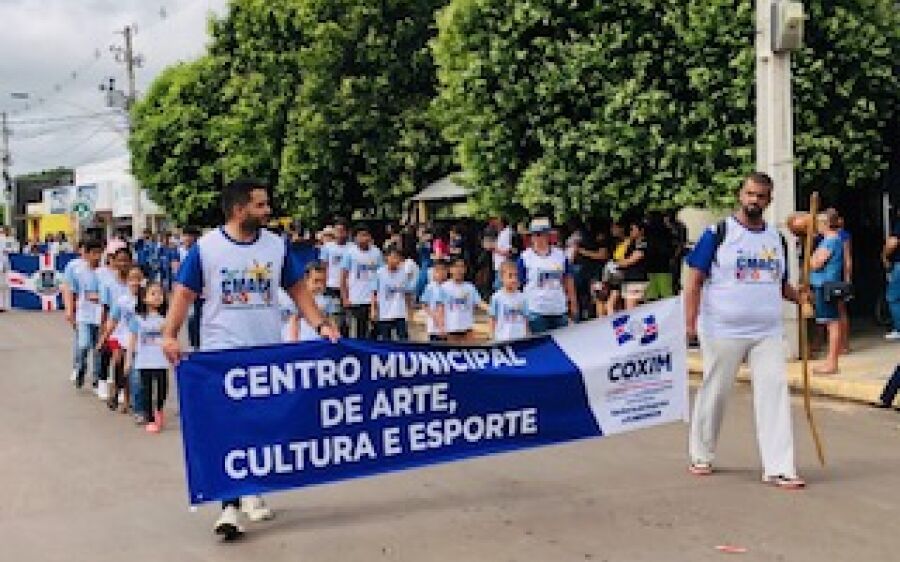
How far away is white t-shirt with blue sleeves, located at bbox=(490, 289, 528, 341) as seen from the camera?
10859 mm

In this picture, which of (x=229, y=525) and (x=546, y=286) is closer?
(x=229, y=525)

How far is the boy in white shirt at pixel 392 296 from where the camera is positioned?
1312 centimetres

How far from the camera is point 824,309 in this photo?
12.4m

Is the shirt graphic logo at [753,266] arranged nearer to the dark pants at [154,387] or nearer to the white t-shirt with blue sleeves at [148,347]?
the white t-shirt with blue sleeves at [148,347]

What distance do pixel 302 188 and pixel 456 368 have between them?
18.8 metres

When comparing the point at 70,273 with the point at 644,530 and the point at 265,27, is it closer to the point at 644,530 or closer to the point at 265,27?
the point at 644,530

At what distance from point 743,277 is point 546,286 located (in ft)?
13.0

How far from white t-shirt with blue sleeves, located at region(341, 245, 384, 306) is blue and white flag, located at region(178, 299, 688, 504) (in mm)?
6952

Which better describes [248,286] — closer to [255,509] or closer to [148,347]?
[255,509]

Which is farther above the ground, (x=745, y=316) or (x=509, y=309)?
(x=745, y=316)

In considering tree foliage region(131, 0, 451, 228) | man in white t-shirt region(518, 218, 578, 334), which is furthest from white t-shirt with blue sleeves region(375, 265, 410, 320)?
tree foliage region(131, 0, 451, 228)

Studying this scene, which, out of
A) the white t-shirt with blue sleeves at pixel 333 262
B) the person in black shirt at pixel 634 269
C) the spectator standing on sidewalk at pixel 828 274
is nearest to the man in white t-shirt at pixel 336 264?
the white t-shirt with blue sleeves at pixel 333 262

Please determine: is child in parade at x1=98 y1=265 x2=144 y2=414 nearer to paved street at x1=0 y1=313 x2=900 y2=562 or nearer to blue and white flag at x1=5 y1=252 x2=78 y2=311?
paved street at x1=0 y1=313 x2=900 y2=562

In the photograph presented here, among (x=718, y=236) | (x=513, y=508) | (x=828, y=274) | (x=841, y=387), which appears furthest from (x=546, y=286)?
(x=513, y=508)
